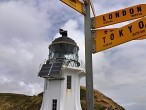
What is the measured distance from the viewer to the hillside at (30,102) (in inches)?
1573

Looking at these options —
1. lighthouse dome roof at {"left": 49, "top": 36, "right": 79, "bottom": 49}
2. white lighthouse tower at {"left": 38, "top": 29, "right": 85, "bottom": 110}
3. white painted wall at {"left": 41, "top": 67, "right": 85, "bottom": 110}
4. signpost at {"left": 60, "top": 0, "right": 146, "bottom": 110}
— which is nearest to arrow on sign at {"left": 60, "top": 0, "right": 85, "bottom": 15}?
signpost at {"left": 60, "top": 0, "right": 146, "bottom": 110}

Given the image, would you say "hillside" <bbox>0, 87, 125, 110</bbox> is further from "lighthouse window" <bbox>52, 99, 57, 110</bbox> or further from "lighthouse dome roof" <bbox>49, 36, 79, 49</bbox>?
"lighthouse dome roof" <bbox>49, 36, 79, 49</bbox>

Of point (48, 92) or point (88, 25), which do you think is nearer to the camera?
point (88, 25)

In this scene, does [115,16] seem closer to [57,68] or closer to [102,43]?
[102,43]

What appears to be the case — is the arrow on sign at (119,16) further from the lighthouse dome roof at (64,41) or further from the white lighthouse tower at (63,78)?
the lighthouse dome roof at (64,41)

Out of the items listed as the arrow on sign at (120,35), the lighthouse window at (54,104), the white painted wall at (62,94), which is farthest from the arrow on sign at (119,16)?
the lighthouse window at (54,104)

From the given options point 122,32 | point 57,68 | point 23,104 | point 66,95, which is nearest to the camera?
point 122,32

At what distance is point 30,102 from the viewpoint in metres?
44.8

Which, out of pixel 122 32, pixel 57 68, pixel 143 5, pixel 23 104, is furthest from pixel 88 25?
pixel 23 104

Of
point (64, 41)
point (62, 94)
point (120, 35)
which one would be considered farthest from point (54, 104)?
point (120, 35)

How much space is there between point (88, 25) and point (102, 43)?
561 millimetres

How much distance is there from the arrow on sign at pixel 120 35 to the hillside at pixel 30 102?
31938 millimetres

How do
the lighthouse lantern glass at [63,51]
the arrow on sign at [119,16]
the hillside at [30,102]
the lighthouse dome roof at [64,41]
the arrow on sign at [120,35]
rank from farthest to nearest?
the hillside at [30,102], the lighthouse dome roof at [64,41], the lighthouse lantern glass at [63,51], the arrow on sign at [119,16], the arrow on sign at [120,35]

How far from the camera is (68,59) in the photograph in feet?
67.8
